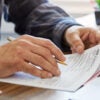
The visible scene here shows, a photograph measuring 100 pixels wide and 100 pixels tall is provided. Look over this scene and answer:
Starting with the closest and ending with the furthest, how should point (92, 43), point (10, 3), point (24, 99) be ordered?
point (24, 99) → point (92, 43) → point (10, 3)

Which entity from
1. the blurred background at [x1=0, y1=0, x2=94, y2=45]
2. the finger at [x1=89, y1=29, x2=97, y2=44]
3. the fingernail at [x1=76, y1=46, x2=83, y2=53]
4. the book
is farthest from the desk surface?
the blurred background at [x1=0, y1=0, x2=94, y2=45]

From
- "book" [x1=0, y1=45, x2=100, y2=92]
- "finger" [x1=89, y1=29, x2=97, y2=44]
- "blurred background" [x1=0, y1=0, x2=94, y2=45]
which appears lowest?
"blurred background" [x1=0, y1=0, x2=94, y2=45]

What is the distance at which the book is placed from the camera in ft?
2.15

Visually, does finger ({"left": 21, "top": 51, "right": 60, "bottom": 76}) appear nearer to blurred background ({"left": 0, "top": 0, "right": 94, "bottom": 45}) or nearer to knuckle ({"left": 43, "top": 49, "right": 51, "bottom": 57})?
knuckle ({"left": 43, "top": 49, "right": 51, "bottom": 57})

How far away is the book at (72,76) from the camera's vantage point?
0.65 meters

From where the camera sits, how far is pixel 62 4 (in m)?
2.29

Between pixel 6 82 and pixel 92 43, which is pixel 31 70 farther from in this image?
pixel 92 43

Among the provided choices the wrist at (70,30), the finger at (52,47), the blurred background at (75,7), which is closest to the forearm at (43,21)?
the wrist at (70,30)

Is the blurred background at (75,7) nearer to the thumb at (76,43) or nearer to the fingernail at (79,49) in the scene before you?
the thumb at (76,43)

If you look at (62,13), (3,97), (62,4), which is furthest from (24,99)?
(62,4)

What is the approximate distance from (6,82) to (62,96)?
0.47ft

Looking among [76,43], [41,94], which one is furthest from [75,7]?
[41,94]

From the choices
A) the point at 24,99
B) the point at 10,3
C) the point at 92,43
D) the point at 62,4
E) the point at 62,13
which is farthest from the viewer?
the point at 62,4

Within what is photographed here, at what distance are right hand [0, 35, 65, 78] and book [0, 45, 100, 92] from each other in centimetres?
2
